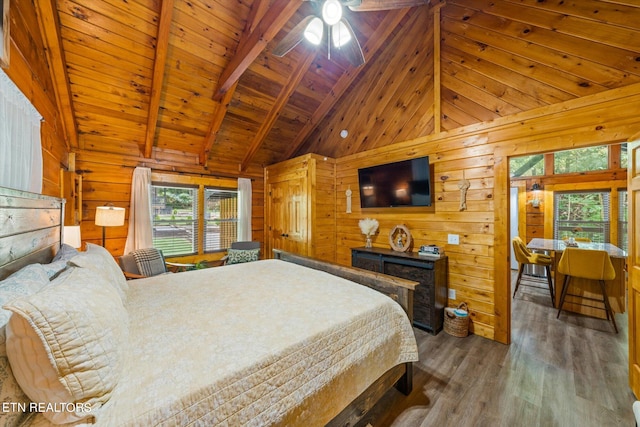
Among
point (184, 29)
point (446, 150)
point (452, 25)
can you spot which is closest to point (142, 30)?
point (184, 29)

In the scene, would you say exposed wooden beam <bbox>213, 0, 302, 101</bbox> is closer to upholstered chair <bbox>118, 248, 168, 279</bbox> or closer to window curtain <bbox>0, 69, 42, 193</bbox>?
window curtain <bbox>0, 69, 42, 193</bbox>

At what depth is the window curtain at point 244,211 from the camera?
15.4 ft

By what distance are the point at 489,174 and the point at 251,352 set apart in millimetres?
2995

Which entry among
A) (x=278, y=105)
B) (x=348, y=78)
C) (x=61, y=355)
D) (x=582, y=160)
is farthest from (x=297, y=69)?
(x=582, y=160)

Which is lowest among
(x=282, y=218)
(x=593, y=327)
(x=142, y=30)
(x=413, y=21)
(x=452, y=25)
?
(x=593, y=327)

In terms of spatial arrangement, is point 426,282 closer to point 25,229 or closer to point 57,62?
point 25,229

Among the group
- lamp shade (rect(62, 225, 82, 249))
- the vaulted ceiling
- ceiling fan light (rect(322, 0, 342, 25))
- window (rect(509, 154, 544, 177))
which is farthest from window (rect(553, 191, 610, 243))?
lamp shade (rect(62, 225, 82, 249))

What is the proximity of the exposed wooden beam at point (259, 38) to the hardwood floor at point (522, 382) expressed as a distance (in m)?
3.53

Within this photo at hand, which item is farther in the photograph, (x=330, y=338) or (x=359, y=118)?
(x=359, y=118)

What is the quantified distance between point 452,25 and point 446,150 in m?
1.49

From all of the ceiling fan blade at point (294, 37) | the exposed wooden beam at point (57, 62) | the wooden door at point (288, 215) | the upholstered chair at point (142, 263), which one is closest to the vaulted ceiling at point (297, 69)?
the exposed wooden beam at point (57, 62)

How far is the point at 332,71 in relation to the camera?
3783mm

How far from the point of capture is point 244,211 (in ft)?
15.5

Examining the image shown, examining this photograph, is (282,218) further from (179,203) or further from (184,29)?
(184,29)
